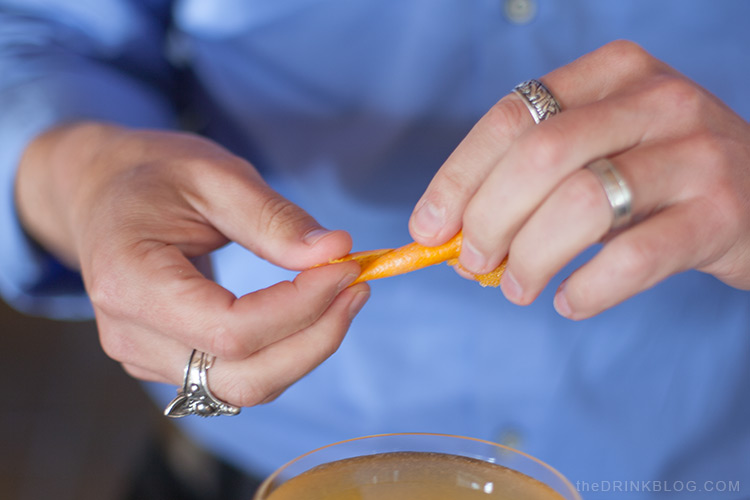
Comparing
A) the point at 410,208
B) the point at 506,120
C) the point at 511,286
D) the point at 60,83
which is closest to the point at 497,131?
the point at 506,120

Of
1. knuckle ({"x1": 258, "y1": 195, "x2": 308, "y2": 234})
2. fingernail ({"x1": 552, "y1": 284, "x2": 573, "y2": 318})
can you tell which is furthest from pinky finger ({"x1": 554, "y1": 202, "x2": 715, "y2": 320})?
knuckle ({"x1": 258, "y1": 195, "x2": 308, "y2": 234})

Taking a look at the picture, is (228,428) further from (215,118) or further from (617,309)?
(617,309)

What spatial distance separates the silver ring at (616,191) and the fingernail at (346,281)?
21 centimetres

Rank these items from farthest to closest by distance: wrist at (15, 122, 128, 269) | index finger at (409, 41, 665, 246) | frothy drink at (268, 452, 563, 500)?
wrist at (15, 122, 128, 269), index finger at (409, 41, 665, 246), frothy drink at (268, 452, 563, 500)

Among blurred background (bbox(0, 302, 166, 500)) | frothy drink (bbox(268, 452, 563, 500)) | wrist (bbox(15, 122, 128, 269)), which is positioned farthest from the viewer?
blurred background (bbox(0, 302, 166, 500))

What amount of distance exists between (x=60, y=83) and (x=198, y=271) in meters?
0.43

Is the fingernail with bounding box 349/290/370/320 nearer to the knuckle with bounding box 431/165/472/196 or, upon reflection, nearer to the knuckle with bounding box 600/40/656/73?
the knuckle with bounding box 431/165/472/196

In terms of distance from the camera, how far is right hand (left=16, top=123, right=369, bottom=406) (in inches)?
21.9

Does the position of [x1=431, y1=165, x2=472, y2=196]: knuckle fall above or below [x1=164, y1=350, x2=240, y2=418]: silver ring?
above

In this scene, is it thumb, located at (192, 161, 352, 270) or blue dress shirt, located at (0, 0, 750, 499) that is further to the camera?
blue dress shirt, located at (0, 0, 750, 499)

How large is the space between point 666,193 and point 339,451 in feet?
0.93

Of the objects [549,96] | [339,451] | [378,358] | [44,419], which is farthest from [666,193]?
[44,419]

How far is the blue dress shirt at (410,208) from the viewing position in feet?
2.74

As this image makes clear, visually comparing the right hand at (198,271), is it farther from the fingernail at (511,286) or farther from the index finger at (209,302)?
the fingernail at (511,286)
